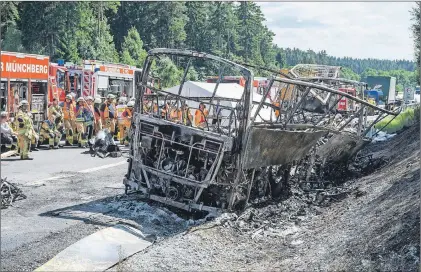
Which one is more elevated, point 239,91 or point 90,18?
point 90,18

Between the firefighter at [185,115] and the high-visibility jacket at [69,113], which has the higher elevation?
the firefighter at [185,115]

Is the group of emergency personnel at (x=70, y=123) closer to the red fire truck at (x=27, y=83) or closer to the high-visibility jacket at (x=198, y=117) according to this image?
the red fire truck at (x=27, y=83)

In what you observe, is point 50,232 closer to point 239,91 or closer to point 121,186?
point 121,186

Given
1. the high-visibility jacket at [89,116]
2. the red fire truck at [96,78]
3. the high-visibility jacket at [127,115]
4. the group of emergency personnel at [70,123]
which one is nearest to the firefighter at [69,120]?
the group of emergency personnel at [70,123]

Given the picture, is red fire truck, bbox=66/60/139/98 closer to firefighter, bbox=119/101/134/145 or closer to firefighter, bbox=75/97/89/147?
firefighter, bbox=119/101/134/145

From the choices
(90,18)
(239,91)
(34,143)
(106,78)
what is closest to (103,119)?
(34,143)

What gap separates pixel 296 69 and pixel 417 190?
31.4 feet

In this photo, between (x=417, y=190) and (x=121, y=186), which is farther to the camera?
(x=121, y=186)

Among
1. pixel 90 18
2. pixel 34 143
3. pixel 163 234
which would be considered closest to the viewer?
pixel 163 234

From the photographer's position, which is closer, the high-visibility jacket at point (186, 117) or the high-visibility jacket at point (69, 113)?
the high-visibility jacket at point (186, 117)

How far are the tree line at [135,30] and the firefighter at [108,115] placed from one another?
7.23m

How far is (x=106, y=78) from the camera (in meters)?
22.8

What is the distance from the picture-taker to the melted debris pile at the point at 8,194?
27.7ft

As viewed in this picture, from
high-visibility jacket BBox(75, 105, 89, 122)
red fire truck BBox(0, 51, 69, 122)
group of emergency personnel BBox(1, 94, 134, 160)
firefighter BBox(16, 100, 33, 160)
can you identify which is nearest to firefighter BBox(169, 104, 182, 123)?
firefighter BBox(16, 100, 33, 160)
